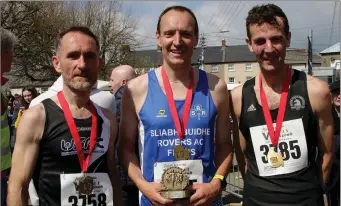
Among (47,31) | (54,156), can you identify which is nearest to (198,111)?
(54,156)

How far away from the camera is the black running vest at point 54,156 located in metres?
2.99

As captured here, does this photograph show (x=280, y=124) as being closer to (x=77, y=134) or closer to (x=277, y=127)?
(x=277, y=127)

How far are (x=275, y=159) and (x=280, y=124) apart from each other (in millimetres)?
269

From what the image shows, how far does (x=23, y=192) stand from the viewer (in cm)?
293

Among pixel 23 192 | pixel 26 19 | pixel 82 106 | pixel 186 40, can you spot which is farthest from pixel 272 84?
pixel 26 19

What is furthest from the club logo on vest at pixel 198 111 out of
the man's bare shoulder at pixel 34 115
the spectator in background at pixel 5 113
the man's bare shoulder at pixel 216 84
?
the spectator in background at pixel 5 113

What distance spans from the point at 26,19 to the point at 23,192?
20503mm

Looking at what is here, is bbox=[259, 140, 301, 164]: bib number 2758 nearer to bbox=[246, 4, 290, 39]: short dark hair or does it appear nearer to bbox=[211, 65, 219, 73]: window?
bbox=[246, 4, 290, 39]: short dark hair

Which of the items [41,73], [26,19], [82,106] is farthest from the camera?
[41,73]

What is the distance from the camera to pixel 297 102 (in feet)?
11.4

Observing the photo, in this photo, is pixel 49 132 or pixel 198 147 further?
pixel 198 147

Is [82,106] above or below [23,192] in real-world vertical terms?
above

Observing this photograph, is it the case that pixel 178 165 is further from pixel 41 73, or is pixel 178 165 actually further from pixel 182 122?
pixel 41 73

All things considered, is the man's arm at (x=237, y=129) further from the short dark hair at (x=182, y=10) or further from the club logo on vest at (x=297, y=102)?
the short dark hair at (x=182, y=10)
